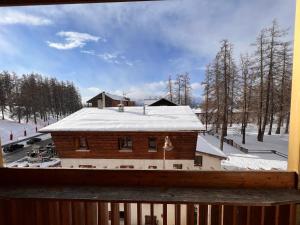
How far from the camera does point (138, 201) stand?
49.4 inches

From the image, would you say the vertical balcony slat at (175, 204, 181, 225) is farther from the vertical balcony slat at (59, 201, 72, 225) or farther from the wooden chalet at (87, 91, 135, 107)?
the wooden chalet at (87, 91, 135, 107)

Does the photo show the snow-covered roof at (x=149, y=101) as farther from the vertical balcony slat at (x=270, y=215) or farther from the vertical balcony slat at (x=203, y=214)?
the vertical balcony slat at (x=270, y=215)

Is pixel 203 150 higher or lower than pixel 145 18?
lower

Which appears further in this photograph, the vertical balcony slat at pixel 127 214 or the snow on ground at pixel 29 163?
the snow on ground at pixel 29 163

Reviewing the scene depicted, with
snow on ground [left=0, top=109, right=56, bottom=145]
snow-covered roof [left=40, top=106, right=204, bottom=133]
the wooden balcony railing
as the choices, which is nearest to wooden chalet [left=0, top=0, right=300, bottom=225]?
the wooden balcony railing

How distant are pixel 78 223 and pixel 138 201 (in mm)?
614

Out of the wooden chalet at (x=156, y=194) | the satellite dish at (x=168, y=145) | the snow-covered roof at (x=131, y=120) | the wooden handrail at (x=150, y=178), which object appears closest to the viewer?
the wooden chalet at (x=156, y=194)

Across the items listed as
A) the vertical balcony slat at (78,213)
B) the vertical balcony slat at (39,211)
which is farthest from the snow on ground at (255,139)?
the vertical balcony slat at (39,211)

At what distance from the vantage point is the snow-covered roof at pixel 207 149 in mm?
1885

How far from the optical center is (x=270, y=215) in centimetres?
137

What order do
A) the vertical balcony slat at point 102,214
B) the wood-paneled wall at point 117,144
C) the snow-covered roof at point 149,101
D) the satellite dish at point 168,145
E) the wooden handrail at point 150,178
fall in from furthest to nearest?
the satellite dish at point 168,145
the wood-paneled wall at point 117,144
the snow-covered roof at point 149,101
the vertical balcony slat at point 102,214
the wooden handrail at point 150,178

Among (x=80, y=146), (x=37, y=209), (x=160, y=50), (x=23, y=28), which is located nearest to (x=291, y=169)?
(x=160, y=50)

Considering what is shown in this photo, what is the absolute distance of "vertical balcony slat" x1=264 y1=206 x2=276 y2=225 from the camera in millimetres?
1356

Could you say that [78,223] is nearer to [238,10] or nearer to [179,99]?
[179,99]
